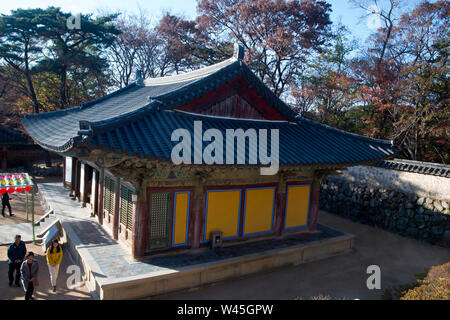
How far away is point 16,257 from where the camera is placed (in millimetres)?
8734

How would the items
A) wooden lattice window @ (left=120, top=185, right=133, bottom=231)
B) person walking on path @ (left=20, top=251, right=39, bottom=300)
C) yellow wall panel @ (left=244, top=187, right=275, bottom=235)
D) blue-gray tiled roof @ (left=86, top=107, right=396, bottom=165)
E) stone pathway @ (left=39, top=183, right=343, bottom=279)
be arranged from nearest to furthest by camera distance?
blue-gray tiled roof @ (left=86, top=107, right=396, bottom=165) → person walking on path @ (left=20, top=251, right=39, bottom=300) → stone pathway @ (left=39, top=183, right=343, bottom=279) → wooden lattice window @ (left=120, top=185, right=133, bottom=231) → yellow wall panel @ (left=244, top=187, right=275, bottom=235)

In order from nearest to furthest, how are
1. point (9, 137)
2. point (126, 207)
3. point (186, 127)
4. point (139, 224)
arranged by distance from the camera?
point (139, 224) < point (186, 127) < point (126, 207) < point (9, 137)

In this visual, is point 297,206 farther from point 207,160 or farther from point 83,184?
point 83,184

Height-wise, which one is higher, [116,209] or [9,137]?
[9,137]

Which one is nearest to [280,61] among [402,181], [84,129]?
[402,181]

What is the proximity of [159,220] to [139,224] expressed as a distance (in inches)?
26.1

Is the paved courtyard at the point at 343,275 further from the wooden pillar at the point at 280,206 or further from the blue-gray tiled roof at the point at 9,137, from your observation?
the blue-gray tiled roof at the point at 9,137

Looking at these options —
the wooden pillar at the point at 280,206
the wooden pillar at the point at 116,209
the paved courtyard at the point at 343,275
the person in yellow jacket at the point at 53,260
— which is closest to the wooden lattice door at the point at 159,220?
the paved courtyard at the point at 343,275

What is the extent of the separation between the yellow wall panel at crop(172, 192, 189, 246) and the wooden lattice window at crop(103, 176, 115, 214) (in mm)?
3088

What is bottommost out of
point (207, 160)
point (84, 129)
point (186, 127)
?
point (207, 160)

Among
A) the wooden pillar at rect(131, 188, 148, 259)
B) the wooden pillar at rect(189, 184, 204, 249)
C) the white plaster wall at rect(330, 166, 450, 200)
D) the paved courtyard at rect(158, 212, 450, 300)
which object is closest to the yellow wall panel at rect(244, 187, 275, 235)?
the paved courtyard at rect(158, 212, 450, 300)

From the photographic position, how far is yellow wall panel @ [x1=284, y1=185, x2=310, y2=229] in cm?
1222

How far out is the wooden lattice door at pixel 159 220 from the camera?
949 centimetres

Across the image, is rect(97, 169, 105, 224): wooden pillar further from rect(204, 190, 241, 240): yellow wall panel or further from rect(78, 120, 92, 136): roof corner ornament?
rect(78, 120, 92, 136): roof corner ornament
